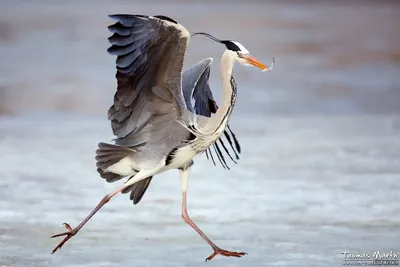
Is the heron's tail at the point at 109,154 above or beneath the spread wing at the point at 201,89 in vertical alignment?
beneath

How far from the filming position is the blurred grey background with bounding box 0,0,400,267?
18.3ft

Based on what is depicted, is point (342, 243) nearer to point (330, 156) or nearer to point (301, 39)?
point (330, 156)

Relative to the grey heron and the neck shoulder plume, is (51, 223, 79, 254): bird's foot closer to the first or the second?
the grey heron

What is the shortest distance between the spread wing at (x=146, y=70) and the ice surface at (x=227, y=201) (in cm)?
71

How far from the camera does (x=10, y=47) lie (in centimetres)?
1362

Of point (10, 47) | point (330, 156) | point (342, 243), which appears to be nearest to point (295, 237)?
point (342, 243)

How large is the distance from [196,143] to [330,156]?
2685mm

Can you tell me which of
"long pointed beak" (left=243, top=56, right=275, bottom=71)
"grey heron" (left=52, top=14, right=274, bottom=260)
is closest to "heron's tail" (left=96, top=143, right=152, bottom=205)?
"grey heron" (left=52, top=14, right=274, bottom=260)

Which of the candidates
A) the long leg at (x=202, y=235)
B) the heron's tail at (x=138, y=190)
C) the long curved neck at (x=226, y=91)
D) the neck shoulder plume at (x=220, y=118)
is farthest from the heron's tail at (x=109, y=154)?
the long curved neck at (x=226, y=91)

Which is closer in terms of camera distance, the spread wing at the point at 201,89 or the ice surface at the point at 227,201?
the ice surface at the point at 227,201

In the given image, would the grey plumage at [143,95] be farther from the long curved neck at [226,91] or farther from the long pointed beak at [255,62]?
the long pointed beak at [255,62]

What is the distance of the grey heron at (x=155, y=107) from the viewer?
5.16m

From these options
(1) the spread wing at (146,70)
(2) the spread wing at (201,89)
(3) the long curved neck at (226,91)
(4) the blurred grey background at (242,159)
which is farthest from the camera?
(2) the spread wing at (201,89)

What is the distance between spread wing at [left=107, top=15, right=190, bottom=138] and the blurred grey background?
0.71 m
